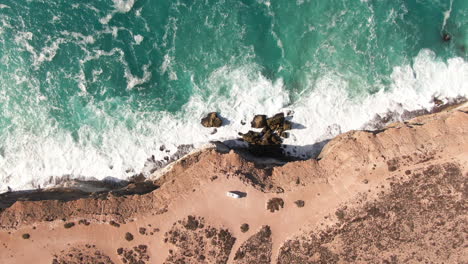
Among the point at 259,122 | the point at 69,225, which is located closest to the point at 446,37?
the point at 259,122

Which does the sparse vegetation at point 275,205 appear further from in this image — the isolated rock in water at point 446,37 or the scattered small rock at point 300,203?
the isolated rock in water at point 446,37

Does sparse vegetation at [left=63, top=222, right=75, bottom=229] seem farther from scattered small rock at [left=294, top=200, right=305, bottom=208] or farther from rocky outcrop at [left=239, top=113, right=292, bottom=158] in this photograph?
scattered small rock at [left=294, top=200, right=305, bottom=208]

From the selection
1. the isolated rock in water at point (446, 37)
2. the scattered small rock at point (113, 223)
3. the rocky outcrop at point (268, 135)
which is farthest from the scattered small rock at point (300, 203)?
the isolated rock in water at point (446, 37)

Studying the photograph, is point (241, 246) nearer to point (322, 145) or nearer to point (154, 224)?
point (154, 224)

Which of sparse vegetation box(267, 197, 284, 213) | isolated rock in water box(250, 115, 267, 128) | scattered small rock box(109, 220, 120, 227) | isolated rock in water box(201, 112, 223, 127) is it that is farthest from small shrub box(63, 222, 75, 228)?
isolated rock in water box(250, 115, 267, 128)

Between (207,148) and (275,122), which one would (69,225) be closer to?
(207,148)

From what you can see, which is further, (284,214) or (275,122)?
(275,122)
